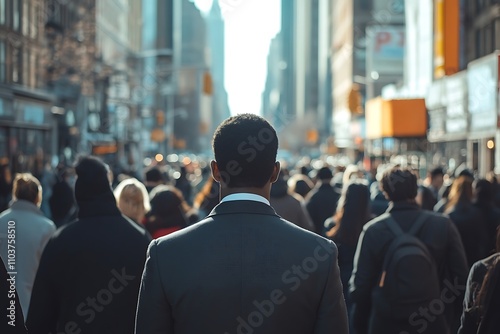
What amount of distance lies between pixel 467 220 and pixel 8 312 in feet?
23.8

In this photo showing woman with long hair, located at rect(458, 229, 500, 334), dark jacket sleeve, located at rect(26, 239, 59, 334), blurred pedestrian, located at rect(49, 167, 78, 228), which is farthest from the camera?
blurred pedestrian, located at rect(49, 167, 78, 228)

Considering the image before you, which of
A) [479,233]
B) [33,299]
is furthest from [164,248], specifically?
[479,233]

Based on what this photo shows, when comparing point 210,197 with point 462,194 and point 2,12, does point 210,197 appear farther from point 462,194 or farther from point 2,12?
point 2,12

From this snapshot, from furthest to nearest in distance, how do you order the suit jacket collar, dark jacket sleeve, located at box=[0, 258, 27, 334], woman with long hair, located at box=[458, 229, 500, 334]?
woman with long hair, located at box=[458, 229, 500, 334]
the suit jacket collar
dark jacket sleeve, located at box=[0, 258, 27, 334]

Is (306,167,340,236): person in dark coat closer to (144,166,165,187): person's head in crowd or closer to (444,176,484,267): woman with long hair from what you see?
(144,166,165,187): person's head in crowd

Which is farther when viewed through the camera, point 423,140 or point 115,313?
point 423,140

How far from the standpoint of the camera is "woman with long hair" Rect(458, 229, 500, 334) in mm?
4859

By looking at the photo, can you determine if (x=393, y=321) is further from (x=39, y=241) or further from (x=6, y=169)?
(x=6, y=169)

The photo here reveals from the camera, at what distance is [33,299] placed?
5.58 meters

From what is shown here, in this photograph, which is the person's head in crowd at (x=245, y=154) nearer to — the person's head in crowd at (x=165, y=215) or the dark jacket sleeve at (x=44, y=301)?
the dark jacket sleeve at (x=44, y=301)

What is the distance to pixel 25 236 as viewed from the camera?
7.71 metres

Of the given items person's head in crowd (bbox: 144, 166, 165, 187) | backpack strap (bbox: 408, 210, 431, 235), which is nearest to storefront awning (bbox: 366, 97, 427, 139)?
person's head in crowd (bbox: 144, 166, 165, 187)

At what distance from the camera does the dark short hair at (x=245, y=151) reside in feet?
12.0

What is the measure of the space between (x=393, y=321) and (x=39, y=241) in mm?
3079
